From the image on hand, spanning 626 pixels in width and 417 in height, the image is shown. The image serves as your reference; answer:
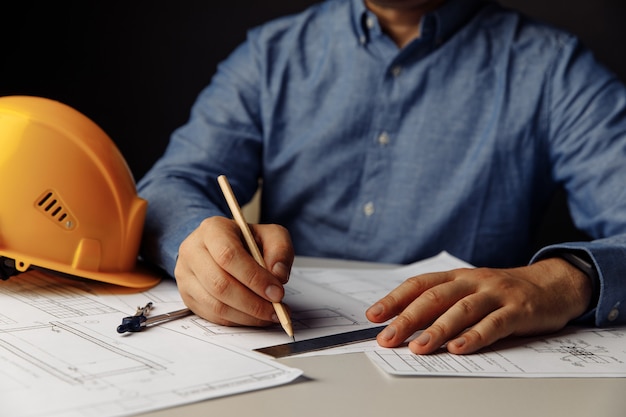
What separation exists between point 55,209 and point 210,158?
503mm

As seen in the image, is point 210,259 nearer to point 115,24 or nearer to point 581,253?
point 581,253

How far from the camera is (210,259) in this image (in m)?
0.86

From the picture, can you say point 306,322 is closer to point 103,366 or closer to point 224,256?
point 224,256

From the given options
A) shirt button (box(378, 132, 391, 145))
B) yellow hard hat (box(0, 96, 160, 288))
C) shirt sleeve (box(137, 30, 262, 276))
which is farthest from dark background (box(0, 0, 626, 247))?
yellow hard hat (box(0, 96, 160, 288))

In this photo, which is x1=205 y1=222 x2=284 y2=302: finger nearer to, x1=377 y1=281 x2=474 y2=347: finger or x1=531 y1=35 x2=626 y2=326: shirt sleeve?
x1=377 y1=281 x2=474 y2=347: finger

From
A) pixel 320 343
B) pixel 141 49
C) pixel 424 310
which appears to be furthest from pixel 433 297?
pixel 141 49

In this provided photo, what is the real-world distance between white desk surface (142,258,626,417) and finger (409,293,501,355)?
0.21 feet

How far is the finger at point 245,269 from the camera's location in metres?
0.81

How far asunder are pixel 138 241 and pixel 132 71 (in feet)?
3.45

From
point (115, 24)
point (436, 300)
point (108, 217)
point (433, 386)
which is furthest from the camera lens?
point (115, 24)

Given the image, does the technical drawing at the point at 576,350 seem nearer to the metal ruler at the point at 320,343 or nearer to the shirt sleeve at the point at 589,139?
the metal ruler at the point at 320,343

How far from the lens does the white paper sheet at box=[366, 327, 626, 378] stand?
75 centimetres

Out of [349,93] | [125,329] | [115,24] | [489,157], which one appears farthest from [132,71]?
[125,329]

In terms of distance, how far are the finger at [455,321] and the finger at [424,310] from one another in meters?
0.01
